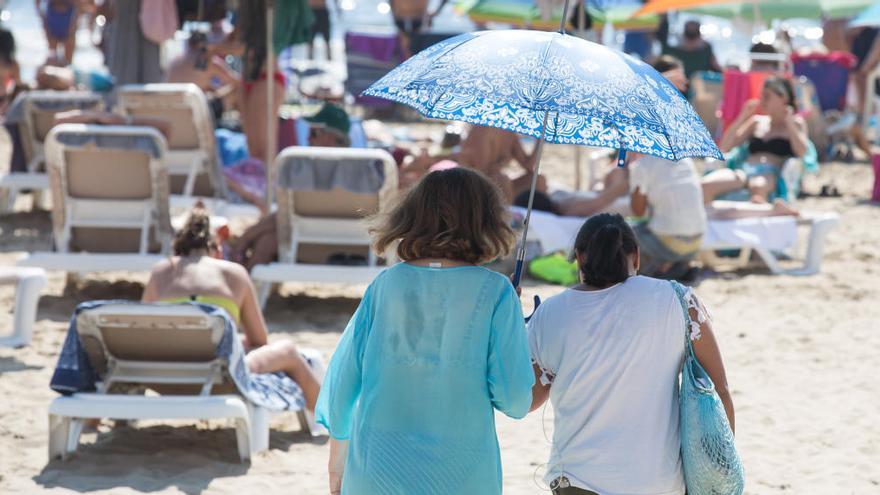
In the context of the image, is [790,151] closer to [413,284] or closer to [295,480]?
[295,480]

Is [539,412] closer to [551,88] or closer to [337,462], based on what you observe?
[551,88]

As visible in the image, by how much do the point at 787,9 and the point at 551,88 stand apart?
11.8 meters

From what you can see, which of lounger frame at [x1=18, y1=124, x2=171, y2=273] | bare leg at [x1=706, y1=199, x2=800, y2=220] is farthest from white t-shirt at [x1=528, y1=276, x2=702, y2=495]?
bare leg at [x1=706, y1=199, x2=800, y2=220]

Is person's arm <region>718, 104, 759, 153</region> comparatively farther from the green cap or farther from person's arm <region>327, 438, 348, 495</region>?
person's arm <region>327, 438, 348, 495</region>

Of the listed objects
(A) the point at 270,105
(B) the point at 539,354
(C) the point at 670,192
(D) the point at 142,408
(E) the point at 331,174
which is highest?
(A) the point at 270,105

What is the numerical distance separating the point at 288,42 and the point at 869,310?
158 inches

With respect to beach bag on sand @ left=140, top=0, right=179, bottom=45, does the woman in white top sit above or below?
below

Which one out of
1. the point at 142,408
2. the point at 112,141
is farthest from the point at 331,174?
the point at 142,408

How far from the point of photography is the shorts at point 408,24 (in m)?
16.6

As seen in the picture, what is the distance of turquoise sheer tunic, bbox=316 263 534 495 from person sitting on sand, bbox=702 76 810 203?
6.14m

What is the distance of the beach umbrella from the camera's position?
2744 millimetres

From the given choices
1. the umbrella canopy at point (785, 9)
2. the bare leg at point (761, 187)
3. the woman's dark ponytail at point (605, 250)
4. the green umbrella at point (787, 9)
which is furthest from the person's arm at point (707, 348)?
the green umbrella at point (787, 9)

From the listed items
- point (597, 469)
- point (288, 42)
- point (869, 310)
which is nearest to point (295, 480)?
point (597, 469)

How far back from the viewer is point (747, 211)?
8.05 m
